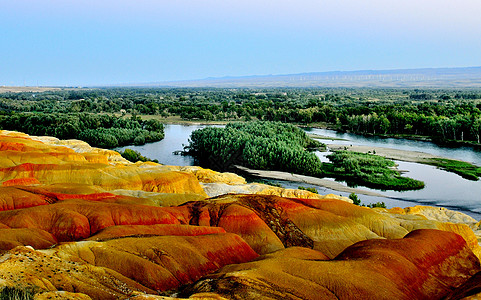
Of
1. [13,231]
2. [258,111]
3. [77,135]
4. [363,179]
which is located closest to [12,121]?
[77,135]

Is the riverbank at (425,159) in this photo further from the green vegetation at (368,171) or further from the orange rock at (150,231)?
the orange rock at (150,231)

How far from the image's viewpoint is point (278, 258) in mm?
23094

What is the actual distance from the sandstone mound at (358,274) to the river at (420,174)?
32.7 metres

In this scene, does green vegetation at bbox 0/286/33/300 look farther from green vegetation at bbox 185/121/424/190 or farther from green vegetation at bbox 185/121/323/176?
green vegetation at bbox 185/121/323/176

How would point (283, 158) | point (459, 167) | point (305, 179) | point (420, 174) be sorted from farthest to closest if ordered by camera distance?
point (283, 158)
point (459, 167)
point (420, 174)
point (305, 179)

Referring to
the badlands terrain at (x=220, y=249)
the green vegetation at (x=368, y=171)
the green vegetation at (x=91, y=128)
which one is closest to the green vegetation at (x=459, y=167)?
the green vegetation at (x=368, y=171)

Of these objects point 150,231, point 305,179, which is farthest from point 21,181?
point 305,179

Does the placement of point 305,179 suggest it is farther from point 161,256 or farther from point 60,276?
point 60,276

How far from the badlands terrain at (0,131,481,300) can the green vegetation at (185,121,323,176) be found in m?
36.0

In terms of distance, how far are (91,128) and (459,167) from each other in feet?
311

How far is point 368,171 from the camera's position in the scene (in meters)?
75.1

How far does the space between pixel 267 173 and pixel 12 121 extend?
278 ft

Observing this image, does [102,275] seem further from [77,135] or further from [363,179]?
[77,135]

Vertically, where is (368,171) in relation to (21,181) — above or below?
below
